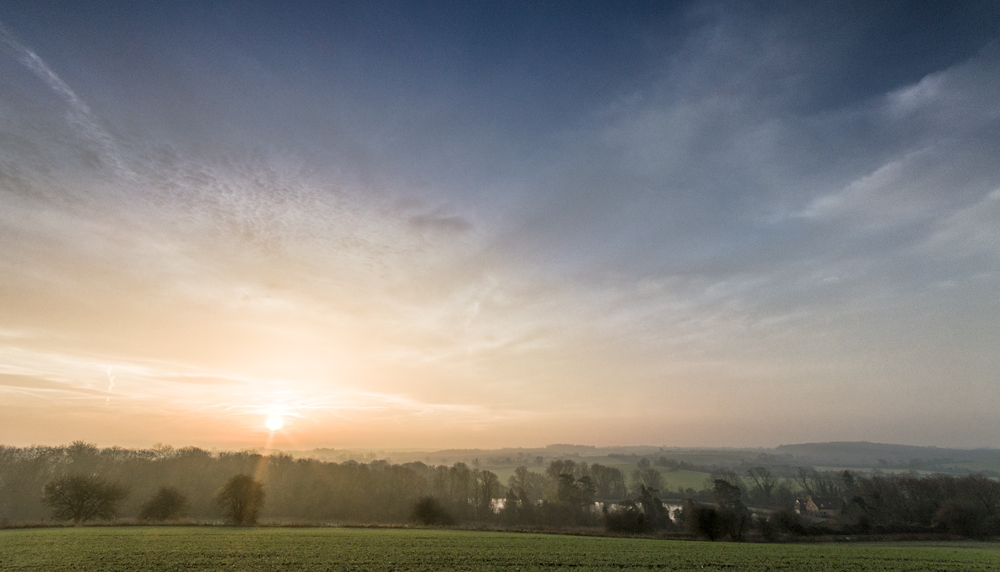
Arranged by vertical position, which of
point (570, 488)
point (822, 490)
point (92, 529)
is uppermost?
point (92, 529)

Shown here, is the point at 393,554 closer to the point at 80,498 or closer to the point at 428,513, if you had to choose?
the point at 428,513

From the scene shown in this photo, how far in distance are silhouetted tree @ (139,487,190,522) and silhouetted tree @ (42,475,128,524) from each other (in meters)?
4.63

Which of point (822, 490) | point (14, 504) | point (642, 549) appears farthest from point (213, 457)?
point (822, 490)

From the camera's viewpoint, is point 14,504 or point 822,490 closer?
point 14,504

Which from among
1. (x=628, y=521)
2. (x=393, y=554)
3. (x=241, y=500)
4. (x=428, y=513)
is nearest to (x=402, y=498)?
(x=428, y=513)

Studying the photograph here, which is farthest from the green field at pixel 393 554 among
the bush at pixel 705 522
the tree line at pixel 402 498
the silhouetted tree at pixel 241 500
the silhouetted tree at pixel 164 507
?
the tree line at pixel 402 498

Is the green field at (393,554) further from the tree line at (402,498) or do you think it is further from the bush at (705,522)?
the tree line at (402,498)

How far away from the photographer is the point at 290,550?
38344mm

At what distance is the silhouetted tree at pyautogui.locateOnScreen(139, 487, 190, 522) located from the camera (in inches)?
2500

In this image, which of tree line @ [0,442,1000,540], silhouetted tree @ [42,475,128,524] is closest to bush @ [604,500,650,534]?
tree line @ [0,442,1000,540]

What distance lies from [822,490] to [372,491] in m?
131

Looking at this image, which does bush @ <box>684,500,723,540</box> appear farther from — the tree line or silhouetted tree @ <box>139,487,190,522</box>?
silhouetted tree @ <box>139,487,190,522</box>

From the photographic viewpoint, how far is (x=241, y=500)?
62.2 m

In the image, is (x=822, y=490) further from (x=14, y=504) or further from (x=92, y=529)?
(x=14, y=504)
